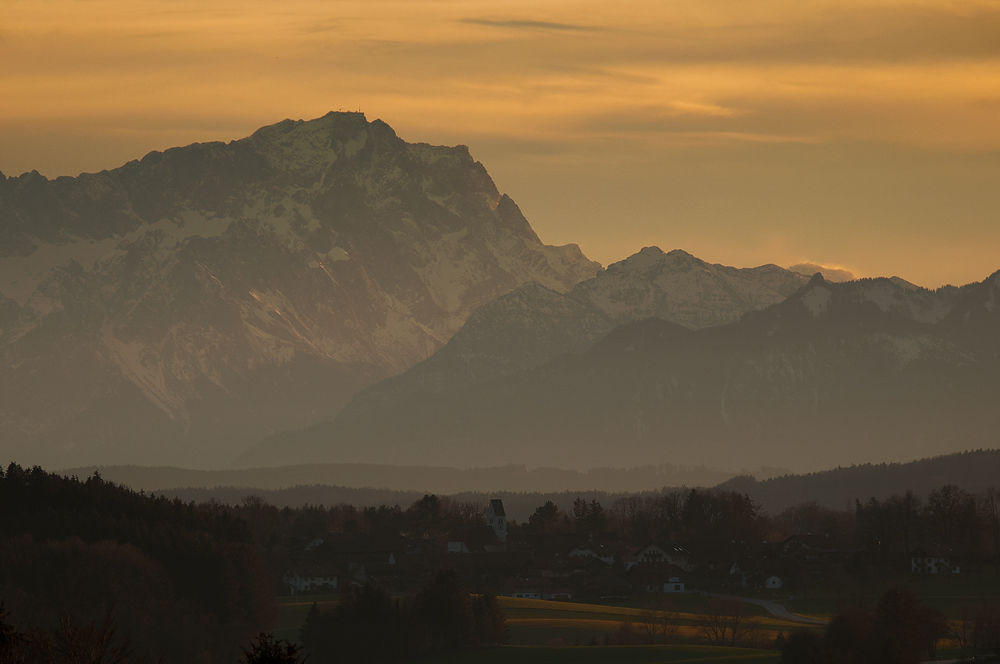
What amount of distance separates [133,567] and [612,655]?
50.2m

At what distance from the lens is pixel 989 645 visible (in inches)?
4513

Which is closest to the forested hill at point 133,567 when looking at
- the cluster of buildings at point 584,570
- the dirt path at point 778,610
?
the cluster of buildings at point 584,570

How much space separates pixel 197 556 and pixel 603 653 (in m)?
51.3

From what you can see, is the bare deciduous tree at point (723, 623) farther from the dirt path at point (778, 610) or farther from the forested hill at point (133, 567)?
the forested hill at point (133, 567)

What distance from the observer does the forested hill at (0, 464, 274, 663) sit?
13450 cm

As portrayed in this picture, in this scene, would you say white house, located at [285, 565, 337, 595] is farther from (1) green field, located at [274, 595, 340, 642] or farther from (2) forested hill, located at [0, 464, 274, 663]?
(2) forested hill, located at [0, 464, 274, 663]

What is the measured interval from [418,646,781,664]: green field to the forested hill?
20476 millimetres

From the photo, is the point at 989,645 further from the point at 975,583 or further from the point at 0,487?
the point at 0,487

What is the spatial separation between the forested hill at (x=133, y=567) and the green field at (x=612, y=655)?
67.2 ft

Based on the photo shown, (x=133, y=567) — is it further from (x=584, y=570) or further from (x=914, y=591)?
(x=914, y=591)

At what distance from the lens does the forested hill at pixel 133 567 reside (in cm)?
13450

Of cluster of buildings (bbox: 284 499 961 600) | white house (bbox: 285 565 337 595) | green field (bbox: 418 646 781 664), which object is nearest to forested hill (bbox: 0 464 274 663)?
white house (bbox: 285 565 337 595)

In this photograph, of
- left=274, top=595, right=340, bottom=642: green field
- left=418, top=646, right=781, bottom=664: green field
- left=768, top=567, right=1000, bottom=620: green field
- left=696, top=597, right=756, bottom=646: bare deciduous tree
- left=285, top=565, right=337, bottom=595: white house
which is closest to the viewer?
left=418, top=646, right=781, bottom=664: green field

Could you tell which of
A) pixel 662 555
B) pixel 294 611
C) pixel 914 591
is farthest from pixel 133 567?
pixel 914 591
